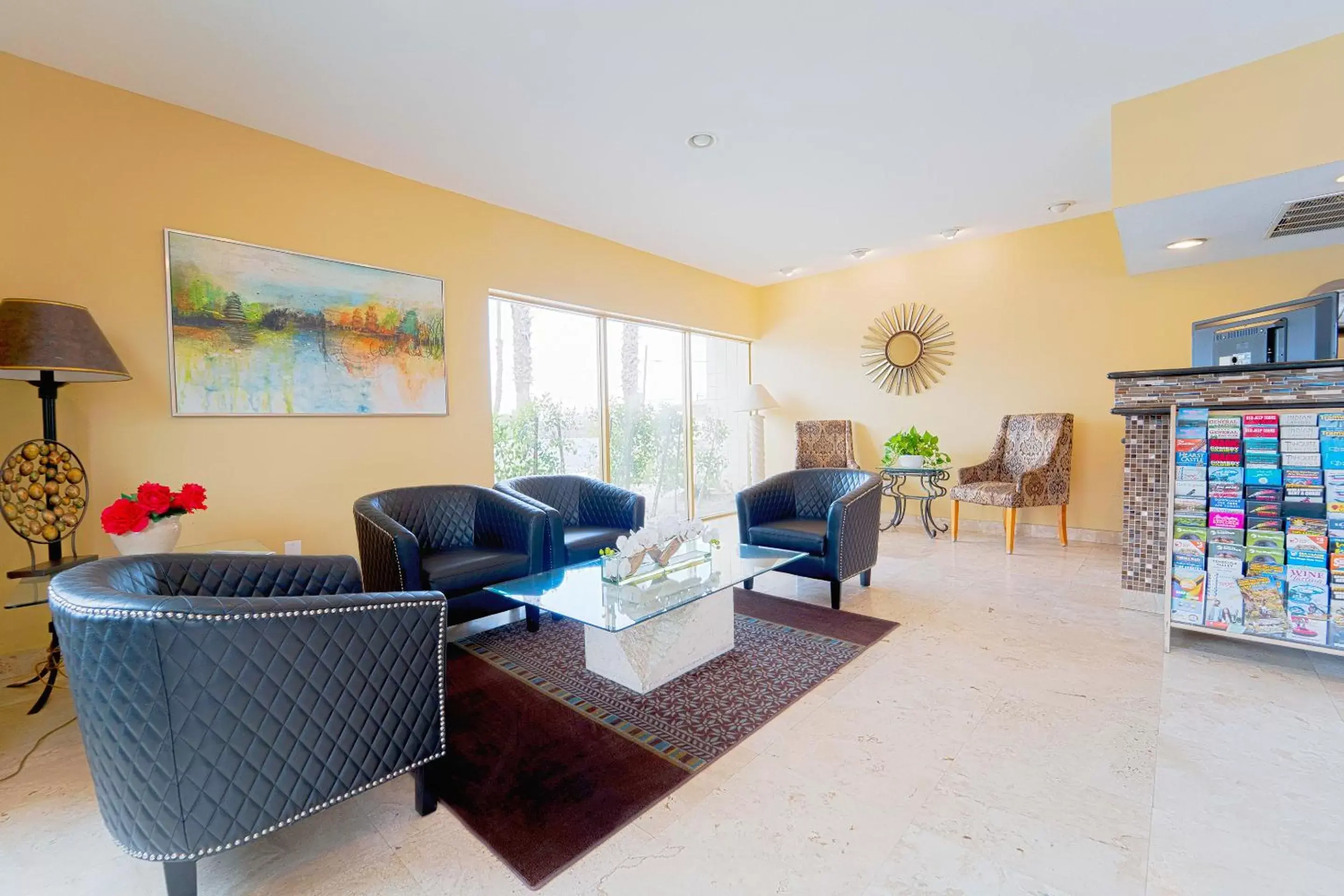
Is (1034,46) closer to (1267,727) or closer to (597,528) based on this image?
(1267,727)

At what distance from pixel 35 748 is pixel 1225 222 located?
6.22 metres

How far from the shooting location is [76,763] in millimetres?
1919

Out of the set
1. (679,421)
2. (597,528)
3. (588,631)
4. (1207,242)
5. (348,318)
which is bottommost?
(588,631)

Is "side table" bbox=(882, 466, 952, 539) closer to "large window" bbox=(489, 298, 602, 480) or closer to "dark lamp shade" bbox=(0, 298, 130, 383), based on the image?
"large window" bbox=(489, 298, 602, 480)

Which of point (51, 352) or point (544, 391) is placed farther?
point (544, 391)

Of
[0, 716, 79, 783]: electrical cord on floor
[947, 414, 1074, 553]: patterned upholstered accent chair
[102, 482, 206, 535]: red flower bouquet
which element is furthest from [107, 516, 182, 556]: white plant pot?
[947, 414, 1074, 553]: patterned upholstered accent chair

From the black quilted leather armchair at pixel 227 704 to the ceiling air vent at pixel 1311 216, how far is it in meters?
4.72

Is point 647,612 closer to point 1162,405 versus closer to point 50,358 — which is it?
point 50,358

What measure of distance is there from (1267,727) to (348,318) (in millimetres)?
4777

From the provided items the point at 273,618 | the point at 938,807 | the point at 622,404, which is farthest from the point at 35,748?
the point at 622,404

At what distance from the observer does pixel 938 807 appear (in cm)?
162

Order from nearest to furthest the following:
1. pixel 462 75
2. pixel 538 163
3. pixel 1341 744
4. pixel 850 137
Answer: pixel 1341 744 → pixel 462 75 → pixel 850 137 → pixel 538 163

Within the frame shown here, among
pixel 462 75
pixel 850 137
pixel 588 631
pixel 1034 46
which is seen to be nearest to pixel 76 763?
pixel 588 631

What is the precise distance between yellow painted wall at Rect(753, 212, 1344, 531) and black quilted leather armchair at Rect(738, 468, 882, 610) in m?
2.46
